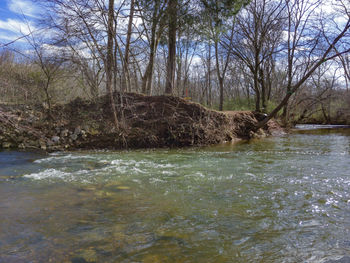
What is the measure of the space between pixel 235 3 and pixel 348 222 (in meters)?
11.1

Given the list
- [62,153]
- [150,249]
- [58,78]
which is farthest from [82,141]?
[150,249]

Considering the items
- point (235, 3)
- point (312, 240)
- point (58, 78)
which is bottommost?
point (312, 240)

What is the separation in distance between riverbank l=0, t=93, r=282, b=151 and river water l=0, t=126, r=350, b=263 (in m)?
3.14

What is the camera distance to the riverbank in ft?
30.3

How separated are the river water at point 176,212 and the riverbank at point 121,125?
3.14 meters

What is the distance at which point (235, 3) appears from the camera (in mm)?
11461

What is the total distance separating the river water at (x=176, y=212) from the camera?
8.08 feet

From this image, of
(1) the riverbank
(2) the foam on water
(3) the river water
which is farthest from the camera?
(1) the riverbank

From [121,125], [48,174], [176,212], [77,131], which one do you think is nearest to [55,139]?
[77,131]

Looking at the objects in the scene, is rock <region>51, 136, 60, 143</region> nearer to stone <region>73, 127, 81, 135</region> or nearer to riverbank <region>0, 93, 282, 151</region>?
riverbank <region>0, 93, 282, 151</region>

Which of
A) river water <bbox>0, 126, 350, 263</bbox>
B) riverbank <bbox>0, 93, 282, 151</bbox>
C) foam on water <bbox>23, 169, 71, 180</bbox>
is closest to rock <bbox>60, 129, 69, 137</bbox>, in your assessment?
riverbank <bbox>0, 93, 282, 151</bbox>

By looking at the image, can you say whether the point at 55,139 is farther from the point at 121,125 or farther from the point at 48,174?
the point at 48,174

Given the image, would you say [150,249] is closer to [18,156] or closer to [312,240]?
[312,240]

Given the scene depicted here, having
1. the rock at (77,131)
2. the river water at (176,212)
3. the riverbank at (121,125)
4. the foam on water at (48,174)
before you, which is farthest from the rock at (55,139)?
the foam on water at (48,174)
